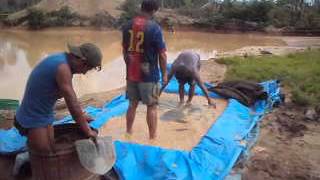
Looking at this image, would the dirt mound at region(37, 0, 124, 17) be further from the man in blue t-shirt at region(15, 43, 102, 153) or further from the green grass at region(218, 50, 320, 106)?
the man in blue t-shirt at region(15, 43, 102, 153)

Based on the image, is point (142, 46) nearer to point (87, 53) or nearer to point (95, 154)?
point (87, 53)

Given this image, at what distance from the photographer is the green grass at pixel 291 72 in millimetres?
7914

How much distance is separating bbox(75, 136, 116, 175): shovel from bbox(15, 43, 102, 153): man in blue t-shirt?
87 mm

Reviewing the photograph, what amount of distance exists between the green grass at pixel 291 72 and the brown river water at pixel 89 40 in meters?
2.90

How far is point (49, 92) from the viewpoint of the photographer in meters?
3.68

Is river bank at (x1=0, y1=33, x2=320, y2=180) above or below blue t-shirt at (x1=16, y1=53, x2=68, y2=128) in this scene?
below

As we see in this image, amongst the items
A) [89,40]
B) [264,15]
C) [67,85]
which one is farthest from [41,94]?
[264,15]

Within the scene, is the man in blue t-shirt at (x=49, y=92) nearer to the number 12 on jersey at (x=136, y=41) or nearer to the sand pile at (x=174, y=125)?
the number 12 on jersey at (x=136, y=41)

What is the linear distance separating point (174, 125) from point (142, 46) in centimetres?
149

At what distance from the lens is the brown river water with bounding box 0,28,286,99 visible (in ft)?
37.7

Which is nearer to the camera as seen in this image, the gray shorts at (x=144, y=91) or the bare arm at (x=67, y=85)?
the bare arm at (x=67, y=85)

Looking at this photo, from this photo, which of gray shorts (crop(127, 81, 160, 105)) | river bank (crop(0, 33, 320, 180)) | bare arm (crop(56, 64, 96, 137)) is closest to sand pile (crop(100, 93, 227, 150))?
gray shorts (crop(127, 81, 160, 105))

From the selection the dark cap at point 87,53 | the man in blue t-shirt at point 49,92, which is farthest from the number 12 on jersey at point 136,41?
the dark cap at point 87,53

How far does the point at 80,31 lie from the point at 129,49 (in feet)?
73.1
